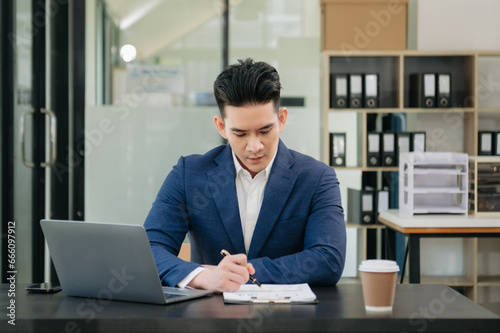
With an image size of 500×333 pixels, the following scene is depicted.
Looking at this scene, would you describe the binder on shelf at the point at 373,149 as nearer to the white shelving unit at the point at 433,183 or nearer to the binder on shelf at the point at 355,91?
the binder on shelf at the point at 355,91

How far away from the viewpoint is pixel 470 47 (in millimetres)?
4348

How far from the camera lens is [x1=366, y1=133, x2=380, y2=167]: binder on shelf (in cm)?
414

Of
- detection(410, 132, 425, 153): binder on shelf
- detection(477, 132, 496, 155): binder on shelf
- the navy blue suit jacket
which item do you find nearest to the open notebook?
the navy blue suit jacket

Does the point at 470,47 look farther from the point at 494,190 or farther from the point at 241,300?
the point at 241,300

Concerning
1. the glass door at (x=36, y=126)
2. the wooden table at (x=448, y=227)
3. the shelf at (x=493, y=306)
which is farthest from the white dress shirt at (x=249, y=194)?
the shelf at (x=493, y=306)

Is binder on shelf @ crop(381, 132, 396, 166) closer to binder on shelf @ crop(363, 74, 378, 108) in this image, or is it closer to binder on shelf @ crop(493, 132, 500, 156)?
binder on shelf @ crop(363, 74, 378, 108)

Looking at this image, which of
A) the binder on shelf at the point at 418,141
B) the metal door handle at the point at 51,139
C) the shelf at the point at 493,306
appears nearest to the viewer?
the metal door handle at the point at 51,139

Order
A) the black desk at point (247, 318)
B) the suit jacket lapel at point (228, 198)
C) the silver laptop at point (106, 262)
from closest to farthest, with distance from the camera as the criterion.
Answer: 1. the black desk at point (247, 318)
2. the silver laptop at point (106, 262)
3. the suit jacket lapel at point (228, 198)

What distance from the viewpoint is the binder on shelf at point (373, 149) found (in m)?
4.14

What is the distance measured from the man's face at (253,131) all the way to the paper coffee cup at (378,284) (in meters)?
0.63

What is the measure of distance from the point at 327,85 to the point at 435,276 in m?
1.48

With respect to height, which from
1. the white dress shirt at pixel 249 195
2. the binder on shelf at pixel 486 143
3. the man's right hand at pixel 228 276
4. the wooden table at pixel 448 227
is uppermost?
the binder on shelf at pixel 486 143

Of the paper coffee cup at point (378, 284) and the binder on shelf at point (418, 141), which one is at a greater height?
the binder on shelf at point (418, 141)

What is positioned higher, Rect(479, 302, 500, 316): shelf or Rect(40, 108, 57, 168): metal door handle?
Rect(40, 108, 57, 168): metal door handle
